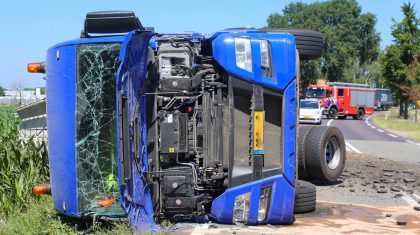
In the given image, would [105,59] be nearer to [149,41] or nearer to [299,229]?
[149,41]

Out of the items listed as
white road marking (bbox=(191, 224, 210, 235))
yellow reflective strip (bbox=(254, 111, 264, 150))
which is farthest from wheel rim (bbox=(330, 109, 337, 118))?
white road marking (bbox=(191, 224, 210, 235))

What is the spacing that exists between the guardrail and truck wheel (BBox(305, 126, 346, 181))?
13.1 ft

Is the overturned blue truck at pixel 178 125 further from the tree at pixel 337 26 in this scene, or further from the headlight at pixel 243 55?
the tree at pixel 337 26

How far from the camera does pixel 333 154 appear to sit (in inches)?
297

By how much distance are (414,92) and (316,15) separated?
4074 cm

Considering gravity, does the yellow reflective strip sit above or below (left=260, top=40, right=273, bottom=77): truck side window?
below

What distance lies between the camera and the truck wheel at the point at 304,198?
5781 millimetres

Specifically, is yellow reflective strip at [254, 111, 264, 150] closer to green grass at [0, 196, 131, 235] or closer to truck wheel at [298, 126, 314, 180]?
green grass at [0, 196, 131, 235]

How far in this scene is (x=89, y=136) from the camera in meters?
4.98

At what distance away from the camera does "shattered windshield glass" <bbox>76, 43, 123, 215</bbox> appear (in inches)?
195

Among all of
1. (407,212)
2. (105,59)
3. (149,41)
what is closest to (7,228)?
(105,59)

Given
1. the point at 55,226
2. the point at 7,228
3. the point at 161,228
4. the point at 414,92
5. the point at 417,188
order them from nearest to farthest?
the point at 161,228 < the point at 55,226 < the point at 7,228 < the point at 417,188 < the point at 414,92

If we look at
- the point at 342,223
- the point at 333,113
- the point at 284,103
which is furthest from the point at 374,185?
the point at 333,113

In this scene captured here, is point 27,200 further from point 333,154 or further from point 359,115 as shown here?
point 359,115
